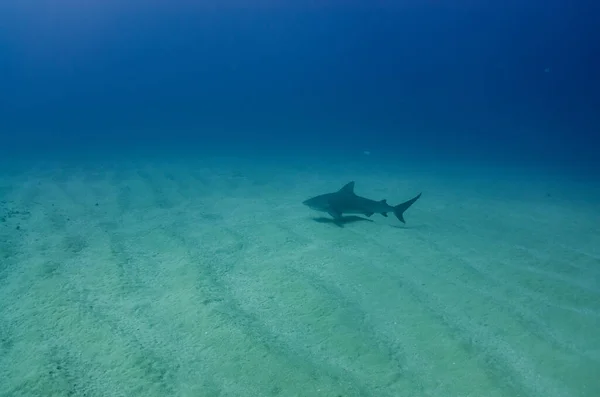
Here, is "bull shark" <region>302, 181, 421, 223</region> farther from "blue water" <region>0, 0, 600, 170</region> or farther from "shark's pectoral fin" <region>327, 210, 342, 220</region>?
"blue water" <region>0, 0, 600, 170</region>

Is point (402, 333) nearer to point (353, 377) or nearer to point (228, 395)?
point (353, 377)

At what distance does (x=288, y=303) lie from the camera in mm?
3857

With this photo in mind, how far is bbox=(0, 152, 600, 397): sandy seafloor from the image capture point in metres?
2.80

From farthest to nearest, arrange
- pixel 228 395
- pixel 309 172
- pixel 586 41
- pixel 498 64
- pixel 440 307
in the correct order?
pixel 498 64, pixel 586 41, pixel 309 172, pixel 440 307, pixel 228 395

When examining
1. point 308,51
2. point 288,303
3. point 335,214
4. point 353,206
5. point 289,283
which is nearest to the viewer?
point 288,303

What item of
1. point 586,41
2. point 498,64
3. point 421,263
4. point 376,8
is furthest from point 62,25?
point 586,41

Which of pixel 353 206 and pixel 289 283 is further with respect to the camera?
pixel 353 206

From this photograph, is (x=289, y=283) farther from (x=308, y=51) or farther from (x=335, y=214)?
(x=308, y=51)

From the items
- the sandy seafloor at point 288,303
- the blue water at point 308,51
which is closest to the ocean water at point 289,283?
the sandy seafloor at point 288,303

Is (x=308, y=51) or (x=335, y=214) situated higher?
(x=308, y=51)

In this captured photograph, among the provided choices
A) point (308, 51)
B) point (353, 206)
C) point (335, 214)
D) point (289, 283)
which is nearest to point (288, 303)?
point (289, 283)

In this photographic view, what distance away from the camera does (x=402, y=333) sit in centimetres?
342

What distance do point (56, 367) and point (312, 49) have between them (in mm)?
177850

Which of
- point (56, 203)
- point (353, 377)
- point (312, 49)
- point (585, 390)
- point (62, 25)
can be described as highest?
point (312, 49)
